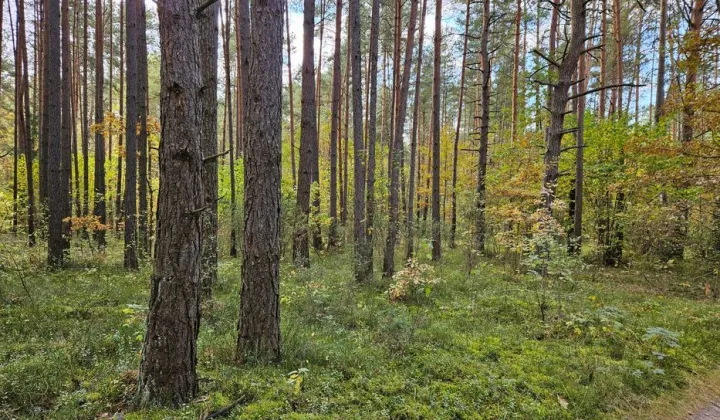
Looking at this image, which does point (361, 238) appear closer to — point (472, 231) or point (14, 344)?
point (472, 231)

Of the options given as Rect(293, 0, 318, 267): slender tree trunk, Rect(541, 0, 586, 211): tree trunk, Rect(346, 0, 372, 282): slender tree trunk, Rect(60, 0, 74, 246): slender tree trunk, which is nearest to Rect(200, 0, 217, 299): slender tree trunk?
Rect(293, 0, 318, 267): slender tree trunk

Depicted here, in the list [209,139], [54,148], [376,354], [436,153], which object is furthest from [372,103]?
[54,148]

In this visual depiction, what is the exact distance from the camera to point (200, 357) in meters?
3.81

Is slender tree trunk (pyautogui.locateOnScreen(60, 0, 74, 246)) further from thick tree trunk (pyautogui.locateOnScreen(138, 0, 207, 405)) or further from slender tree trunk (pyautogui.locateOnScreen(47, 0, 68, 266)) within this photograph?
thick tree trunk (pyautogui.locateOnScreen(138, 0, 207, 405))

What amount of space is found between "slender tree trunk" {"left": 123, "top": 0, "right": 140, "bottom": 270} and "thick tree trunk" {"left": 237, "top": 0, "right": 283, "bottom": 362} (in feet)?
21.8

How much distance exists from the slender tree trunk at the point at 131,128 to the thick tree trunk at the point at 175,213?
285 inches

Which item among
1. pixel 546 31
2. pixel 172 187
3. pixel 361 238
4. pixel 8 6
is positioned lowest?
pixel 361 238

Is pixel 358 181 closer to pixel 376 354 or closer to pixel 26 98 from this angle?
pixel 376 354

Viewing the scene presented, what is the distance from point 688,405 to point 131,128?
11.3 meters

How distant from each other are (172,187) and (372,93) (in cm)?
703

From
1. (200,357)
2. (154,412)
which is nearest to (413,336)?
(200,357)

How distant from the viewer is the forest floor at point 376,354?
3129 millimetres

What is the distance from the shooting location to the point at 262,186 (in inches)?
146

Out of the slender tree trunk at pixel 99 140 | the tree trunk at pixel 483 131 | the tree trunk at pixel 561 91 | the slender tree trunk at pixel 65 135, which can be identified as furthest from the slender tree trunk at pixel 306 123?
the slender tree trunk at pixel 99 140
